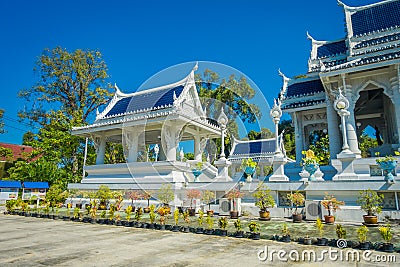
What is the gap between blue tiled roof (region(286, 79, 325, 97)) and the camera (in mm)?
15563

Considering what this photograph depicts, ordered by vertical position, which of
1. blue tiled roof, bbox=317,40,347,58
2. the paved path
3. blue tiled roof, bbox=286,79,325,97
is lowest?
the paved path

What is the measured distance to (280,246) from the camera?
5809 millimetres

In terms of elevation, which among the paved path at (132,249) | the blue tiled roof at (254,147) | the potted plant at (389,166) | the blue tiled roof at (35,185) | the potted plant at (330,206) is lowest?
the paved path at (132,249)

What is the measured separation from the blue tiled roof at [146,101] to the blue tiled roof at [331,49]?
8994 mm

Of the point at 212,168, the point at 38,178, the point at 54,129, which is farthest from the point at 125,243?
the point at 54,129

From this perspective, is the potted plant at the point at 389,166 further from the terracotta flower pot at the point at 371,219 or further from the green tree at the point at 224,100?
the green tree at the point at 224,100

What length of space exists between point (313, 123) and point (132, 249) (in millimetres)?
14383

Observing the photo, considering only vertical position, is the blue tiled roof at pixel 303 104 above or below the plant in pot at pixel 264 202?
above

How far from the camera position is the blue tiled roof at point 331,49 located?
1591 centimetres

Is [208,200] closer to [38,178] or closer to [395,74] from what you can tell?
[395,74]

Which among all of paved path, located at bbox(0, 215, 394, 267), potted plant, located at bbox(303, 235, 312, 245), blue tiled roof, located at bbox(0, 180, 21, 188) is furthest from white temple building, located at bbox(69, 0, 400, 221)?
blue tiled roof, located at bbox(0, 180, 21, 188)

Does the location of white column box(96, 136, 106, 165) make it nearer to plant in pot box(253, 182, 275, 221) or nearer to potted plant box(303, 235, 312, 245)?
plant in pot box(253, 182, 275, 221)

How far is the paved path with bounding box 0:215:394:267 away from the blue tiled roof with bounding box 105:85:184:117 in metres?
10.3

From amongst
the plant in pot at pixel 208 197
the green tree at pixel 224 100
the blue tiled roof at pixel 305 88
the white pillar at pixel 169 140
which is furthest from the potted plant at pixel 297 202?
the blue tiled roof at pixel 305 88
